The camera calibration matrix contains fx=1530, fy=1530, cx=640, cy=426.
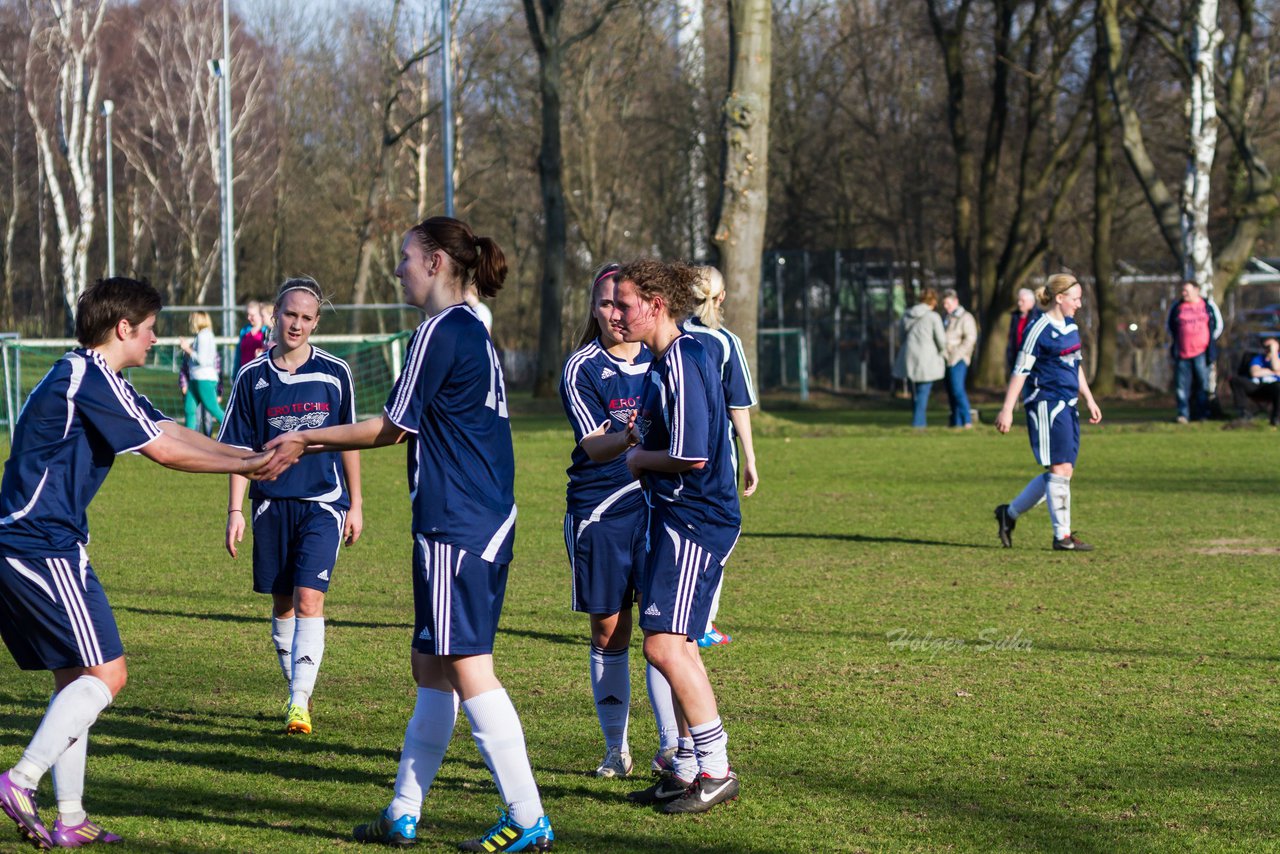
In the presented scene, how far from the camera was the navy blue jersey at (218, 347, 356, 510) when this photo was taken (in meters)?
6.48

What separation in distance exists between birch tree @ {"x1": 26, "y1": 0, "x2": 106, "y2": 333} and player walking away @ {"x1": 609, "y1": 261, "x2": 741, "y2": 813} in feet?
131

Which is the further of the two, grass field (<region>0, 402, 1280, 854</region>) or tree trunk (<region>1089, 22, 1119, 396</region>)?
tree trunk (<region>1089, 22, 1119, 396</region>)

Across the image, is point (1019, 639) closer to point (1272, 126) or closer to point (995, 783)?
point (995, 783)

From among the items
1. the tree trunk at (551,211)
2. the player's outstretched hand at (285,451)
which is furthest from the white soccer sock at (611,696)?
the tree trunk at (551,211)

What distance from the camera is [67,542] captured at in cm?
470

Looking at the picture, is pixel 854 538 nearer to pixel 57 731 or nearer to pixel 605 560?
pixel 605 560

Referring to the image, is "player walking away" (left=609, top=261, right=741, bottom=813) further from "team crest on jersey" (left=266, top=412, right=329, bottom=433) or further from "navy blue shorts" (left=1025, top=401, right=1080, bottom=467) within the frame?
"navy blue shorts" (left=1025, top=401, right=1080, bottom=467)

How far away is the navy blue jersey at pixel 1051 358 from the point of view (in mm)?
10984

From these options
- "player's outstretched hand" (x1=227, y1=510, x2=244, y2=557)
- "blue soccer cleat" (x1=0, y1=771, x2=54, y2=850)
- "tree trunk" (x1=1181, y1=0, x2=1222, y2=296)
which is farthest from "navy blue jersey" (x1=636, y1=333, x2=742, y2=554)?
"tree trunk" (x1=1181, y1=0, x2=1222, y2=296)

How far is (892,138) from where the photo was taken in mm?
38125

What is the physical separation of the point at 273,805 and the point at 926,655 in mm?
3544

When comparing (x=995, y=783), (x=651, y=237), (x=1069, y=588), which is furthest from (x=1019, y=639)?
(x=651, y=237)

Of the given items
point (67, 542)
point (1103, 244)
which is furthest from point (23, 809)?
point (1103, 244)

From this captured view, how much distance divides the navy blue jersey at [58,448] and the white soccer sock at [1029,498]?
785cm
